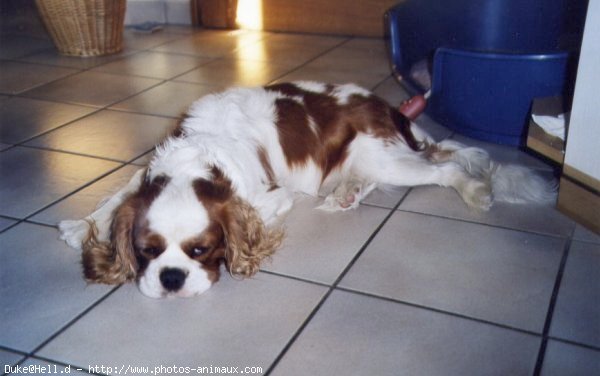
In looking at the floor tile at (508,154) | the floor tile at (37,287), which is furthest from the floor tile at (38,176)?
the floor tile at (508,154)

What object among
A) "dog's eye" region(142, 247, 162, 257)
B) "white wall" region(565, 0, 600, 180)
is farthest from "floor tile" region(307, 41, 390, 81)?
"dog's eye" region(142, 247, 162, 257)

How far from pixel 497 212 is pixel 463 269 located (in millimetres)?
403

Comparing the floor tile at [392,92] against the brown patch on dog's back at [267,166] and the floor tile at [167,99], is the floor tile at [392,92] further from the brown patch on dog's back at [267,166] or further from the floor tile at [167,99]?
the brown patch on dog's back at [267,166]

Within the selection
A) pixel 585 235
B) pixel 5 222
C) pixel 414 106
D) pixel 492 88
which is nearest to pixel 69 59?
pixel 5 222

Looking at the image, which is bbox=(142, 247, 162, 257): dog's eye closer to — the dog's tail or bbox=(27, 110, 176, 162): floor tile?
bbox=(27, 110, 176, 162): floor tile

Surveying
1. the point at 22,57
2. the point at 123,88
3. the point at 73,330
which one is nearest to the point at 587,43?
the point at 73,330

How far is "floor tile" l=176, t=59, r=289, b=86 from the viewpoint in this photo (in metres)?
3.67

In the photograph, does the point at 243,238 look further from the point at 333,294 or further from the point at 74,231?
the point at 74,231

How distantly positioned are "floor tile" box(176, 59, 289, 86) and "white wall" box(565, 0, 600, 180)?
6.21 feet

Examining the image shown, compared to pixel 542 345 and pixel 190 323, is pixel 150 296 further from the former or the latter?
pixel 542 345

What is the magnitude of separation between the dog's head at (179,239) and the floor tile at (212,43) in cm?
245

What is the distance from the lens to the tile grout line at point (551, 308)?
156 centimetres

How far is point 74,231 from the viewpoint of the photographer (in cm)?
212

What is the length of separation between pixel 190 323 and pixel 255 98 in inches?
35.9
